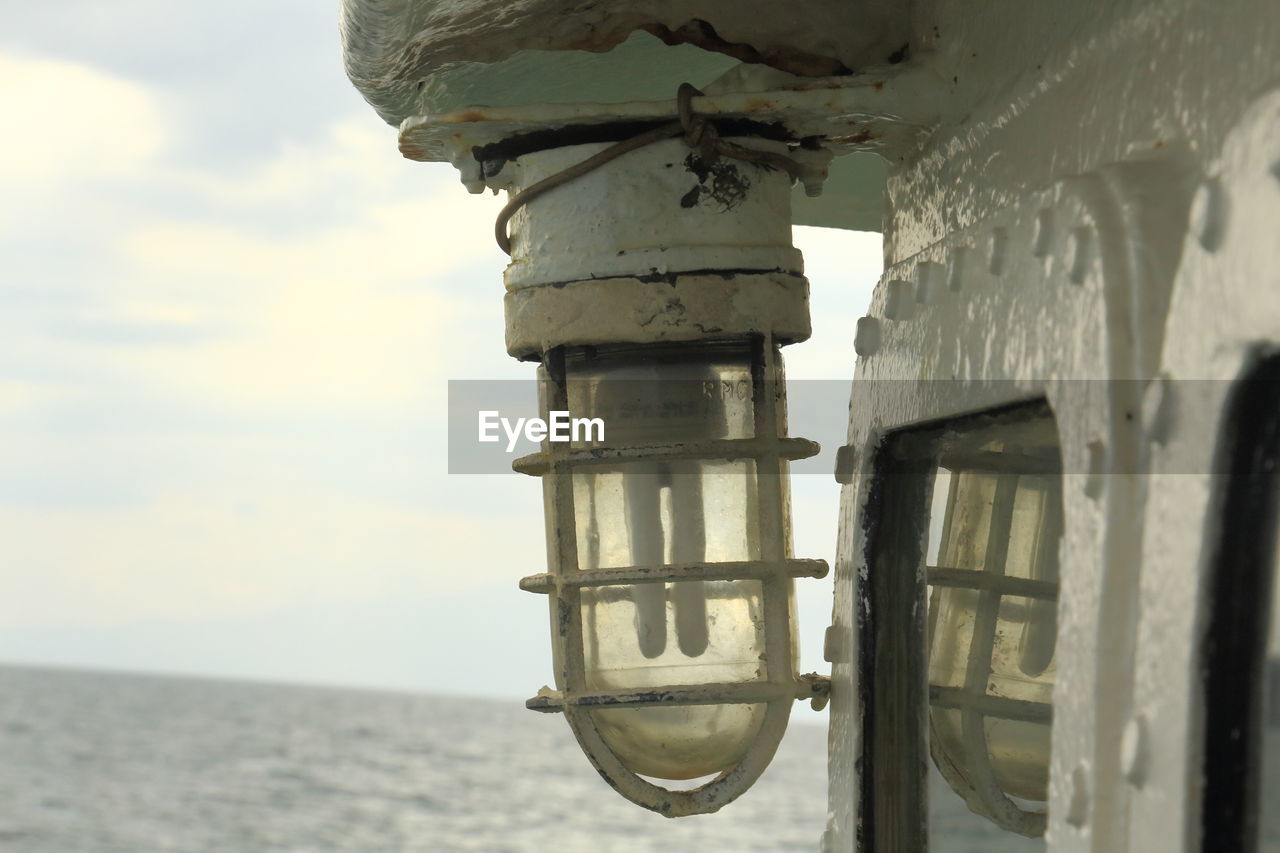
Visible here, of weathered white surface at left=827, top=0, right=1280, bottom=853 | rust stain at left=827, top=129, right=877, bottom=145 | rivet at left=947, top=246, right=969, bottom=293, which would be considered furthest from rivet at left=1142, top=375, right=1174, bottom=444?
rust stain at left=827, top=129, right=877, bottom=145

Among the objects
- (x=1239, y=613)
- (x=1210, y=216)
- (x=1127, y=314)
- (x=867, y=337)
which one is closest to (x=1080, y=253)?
(x=1127, y=314)

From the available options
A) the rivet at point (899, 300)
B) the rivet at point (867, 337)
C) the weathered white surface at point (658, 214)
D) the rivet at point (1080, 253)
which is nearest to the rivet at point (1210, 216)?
the rivet at point (1080, 253)

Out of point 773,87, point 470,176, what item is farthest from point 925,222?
point 470,176

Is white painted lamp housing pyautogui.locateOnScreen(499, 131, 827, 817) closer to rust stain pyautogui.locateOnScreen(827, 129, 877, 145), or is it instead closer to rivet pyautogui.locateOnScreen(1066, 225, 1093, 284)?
rust stain pyautogui.locateOnScreen(827, 129, 877, 145)

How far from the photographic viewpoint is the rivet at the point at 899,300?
4.77ft

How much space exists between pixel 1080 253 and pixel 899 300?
434mm

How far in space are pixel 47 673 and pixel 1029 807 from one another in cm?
8198

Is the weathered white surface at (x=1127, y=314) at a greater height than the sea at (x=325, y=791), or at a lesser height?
greater

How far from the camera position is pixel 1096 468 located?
3.25 feet

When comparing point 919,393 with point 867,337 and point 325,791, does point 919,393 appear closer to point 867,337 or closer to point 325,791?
point 867,337

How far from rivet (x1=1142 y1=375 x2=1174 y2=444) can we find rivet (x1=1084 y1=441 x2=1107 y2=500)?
2.1 inches

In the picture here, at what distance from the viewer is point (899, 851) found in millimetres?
1525

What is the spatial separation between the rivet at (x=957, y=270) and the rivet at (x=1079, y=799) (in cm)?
48

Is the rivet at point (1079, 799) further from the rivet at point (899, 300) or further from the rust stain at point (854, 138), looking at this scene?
the rust stain at point (854, 138)
